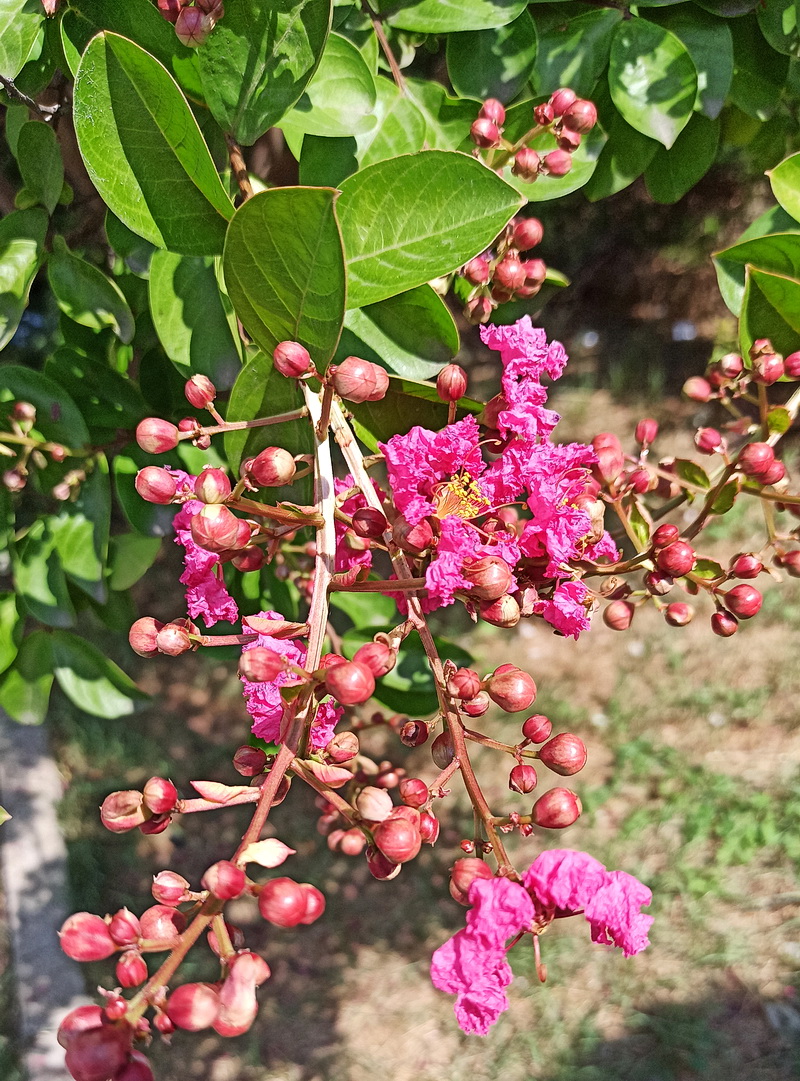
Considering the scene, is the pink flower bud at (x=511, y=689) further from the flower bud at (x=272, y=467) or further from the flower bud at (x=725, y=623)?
the flower bud at (x=725, y=623)

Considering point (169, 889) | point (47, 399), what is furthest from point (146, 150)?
point (169, 889)

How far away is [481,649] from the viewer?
107 inches

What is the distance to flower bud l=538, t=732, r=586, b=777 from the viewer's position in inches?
36.6

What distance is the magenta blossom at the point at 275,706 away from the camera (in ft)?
3.06

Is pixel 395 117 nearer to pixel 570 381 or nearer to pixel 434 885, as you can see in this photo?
pixel 570 381

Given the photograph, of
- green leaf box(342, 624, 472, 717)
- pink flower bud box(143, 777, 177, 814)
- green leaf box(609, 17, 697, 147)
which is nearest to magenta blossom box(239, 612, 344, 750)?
pink flower bud box(143, 777, 177, 814)

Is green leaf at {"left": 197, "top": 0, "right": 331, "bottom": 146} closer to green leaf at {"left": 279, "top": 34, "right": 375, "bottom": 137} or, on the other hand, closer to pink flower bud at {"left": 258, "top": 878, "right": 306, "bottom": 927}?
green leaf at {"left": 279, "top": 34, "right": 375, "bottom": 137}

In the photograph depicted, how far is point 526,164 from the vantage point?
1216 millimetres

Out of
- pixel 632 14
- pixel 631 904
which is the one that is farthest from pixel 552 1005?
pixel 632 14

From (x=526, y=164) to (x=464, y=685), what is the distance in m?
0.80

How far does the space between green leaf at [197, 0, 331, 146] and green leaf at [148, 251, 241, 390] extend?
8.2 inches

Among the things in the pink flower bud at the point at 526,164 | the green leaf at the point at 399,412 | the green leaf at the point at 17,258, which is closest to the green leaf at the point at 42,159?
the green leaf at the point at 17,258

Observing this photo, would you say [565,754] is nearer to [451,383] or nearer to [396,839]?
[396,839]

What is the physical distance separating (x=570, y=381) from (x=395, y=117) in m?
1.52
